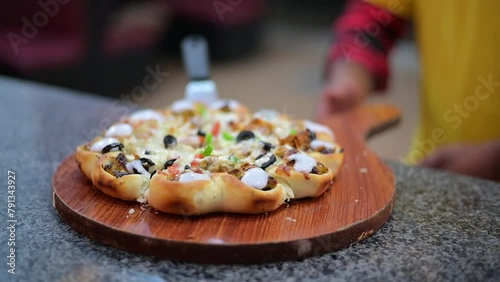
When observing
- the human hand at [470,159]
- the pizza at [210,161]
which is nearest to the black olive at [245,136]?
the pizza at [210,161]

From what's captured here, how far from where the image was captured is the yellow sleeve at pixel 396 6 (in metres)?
1.83

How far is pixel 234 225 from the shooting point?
103cm

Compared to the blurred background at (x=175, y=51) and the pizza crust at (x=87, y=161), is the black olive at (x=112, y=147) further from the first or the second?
the blurred background at (x=175, y=51)

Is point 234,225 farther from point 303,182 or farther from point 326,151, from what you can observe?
point 326,151

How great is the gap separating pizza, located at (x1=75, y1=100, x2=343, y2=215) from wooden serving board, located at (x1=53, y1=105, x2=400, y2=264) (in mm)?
22

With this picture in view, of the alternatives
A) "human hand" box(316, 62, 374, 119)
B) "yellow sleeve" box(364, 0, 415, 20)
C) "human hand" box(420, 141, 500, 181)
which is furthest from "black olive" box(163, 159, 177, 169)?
"yellow sleeve" box(364, 0, 415, 20)

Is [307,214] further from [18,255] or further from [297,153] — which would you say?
[18,255]

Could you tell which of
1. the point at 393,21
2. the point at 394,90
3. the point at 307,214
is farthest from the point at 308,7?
the point at 307,214

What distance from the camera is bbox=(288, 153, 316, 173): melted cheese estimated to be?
113 cm

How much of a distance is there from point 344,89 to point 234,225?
856 millimetres

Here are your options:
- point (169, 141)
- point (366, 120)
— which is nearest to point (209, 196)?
point (169, 141)

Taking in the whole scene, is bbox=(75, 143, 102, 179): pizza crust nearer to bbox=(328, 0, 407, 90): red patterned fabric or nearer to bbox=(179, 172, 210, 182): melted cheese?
bbox=(179, 172, 210, 182): melted cheese

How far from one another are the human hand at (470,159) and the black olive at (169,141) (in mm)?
731

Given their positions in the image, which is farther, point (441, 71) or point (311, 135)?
point (441, 71)
